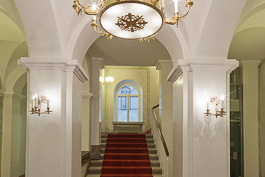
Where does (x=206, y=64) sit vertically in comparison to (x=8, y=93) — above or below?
above

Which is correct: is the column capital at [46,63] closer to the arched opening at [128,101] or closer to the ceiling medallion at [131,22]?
the ceiling medallion at [131,22]

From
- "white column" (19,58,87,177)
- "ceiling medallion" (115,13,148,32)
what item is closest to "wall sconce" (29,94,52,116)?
"white column" (19,58,87,177)

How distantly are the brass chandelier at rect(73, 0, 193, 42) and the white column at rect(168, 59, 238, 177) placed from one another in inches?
79.3

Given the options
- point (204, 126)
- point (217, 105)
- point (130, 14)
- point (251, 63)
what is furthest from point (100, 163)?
point (130, 14)

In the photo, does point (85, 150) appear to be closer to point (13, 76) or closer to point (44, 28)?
point (13, 76)

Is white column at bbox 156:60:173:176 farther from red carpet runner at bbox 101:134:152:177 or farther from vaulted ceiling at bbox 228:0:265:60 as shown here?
vaulted ceiling at bbox 228:0:265:60

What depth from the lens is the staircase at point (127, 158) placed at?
962cm

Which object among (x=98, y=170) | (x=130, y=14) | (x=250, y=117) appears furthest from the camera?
(x=98, y=170)

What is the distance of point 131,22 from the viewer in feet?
10.1

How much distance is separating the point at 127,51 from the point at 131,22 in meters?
6.36

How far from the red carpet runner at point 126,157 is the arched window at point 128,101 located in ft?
11.9

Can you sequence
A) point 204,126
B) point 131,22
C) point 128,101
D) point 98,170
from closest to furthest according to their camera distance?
1. point 131,22
2. point 204,126
3. point 98,170
4. point 128,101

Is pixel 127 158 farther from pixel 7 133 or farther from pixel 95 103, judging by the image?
pixel 7 133

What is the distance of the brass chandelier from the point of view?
9.14ft
